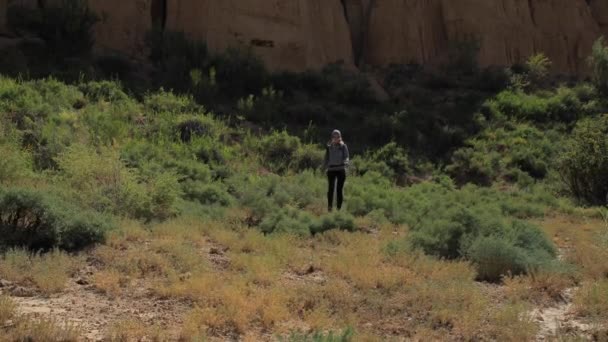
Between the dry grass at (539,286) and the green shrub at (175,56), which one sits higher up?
the green shrub at (175,56)

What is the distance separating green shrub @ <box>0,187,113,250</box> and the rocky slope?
480 inches

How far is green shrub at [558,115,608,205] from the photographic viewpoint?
16062mm

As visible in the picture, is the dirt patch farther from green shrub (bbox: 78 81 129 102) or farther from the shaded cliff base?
the shaded cliff base

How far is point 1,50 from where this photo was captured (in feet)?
57.9

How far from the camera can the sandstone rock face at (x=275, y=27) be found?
71.6ft

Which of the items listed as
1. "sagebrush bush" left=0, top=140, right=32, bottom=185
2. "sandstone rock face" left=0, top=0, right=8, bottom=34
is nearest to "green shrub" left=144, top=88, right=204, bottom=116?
→ "sandstone rock face" left=0, top=0, right=8, bottom=34

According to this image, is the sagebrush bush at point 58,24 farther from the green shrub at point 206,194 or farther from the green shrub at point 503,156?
the green shrub at point 503,156

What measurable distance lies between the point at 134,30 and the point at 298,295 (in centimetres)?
1576

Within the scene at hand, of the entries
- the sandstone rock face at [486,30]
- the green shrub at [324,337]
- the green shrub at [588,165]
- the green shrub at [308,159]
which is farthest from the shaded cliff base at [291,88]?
the green shrub at [324,337]

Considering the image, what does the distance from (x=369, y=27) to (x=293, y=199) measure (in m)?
14.7

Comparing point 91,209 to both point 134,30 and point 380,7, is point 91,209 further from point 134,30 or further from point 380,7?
point 380,7

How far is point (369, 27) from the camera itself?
86.1ft

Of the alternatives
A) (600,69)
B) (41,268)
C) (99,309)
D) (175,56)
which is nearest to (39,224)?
(41,268)

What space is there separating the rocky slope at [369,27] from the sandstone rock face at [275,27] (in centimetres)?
3
